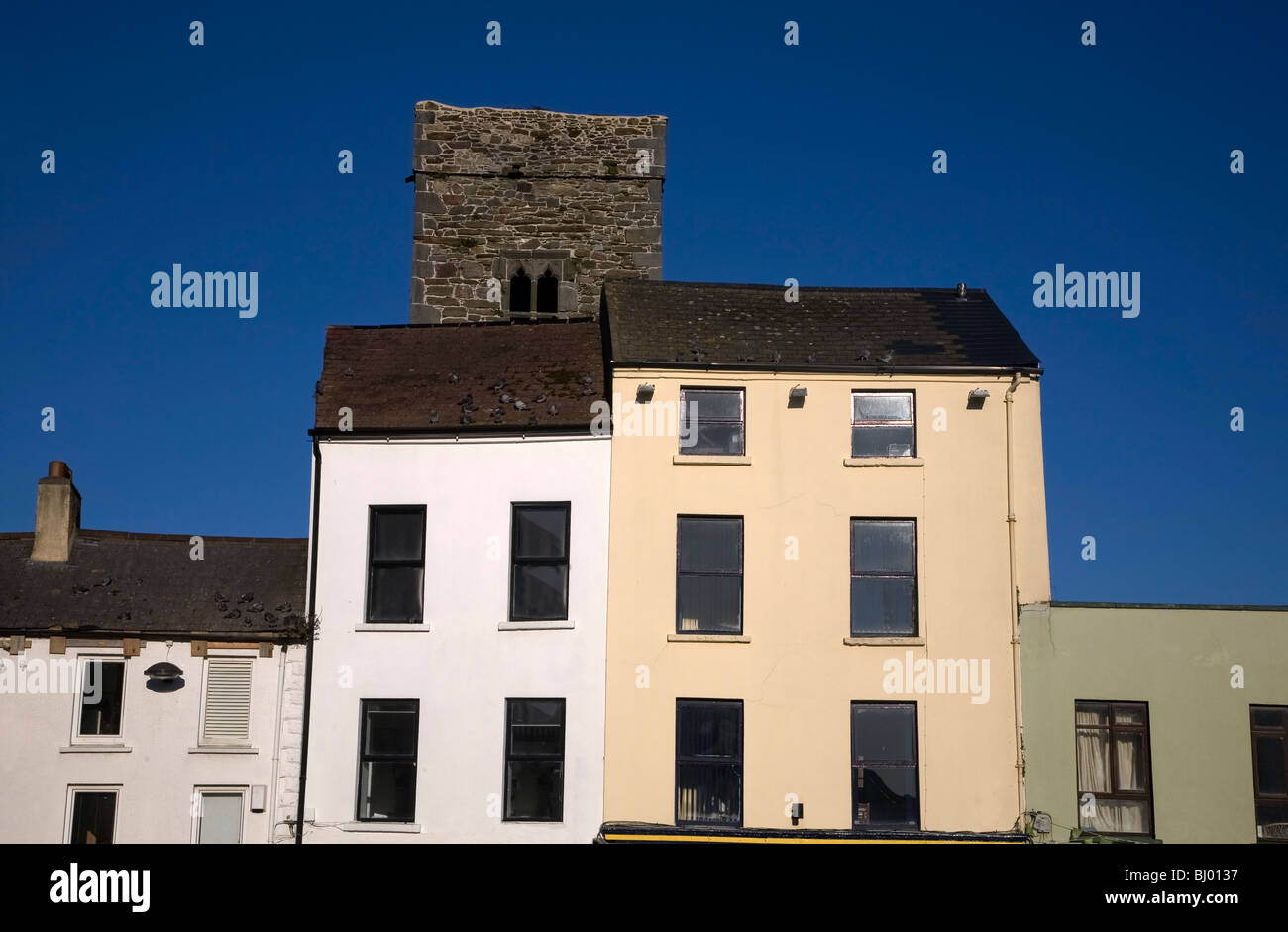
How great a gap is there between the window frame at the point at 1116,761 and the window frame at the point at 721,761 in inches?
188

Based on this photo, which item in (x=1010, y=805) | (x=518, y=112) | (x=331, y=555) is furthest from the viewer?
(x=518, y=112)

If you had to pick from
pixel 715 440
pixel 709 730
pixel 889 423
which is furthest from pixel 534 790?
pixel 889 423

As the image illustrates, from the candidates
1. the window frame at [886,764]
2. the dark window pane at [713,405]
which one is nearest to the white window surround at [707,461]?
the dark window pane at [713,405]

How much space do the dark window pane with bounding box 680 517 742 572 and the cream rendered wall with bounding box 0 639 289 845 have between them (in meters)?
6.63

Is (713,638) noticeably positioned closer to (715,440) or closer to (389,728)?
(715,440)

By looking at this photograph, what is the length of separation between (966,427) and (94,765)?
14.1 metres

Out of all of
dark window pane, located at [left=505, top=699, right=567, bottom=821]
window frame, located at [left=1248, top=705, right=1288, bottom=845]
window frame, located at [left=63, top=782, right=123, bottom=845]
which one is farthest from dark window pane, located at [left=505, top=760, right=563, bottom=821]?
window frame, located at [left=1248, top=705, right=1288, bottom=845]

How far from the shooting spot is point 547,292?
32.8 m

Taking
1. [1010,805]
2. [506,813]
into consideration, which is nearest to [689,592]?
[506,813]

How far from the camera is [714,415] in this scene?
73.9 feet

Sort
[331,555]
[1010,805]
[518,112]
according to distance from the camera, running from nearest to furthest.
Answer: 1. [1010,805]
2. [331,555]
3. [518,112]

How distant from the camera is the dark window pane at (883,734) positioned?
21.1m

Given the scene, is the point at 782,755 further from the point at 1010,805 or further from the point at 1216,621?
the point at 1216,621

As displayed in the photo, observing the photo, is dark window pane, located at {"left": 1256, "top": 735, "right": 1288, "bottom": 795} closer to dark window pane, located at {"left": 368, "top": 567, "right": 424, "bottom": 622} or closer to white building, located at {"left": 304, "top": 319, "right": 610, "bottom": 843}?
white building, located at {"left": 304, "top": 319, "right": 610, "bottom": 843}
